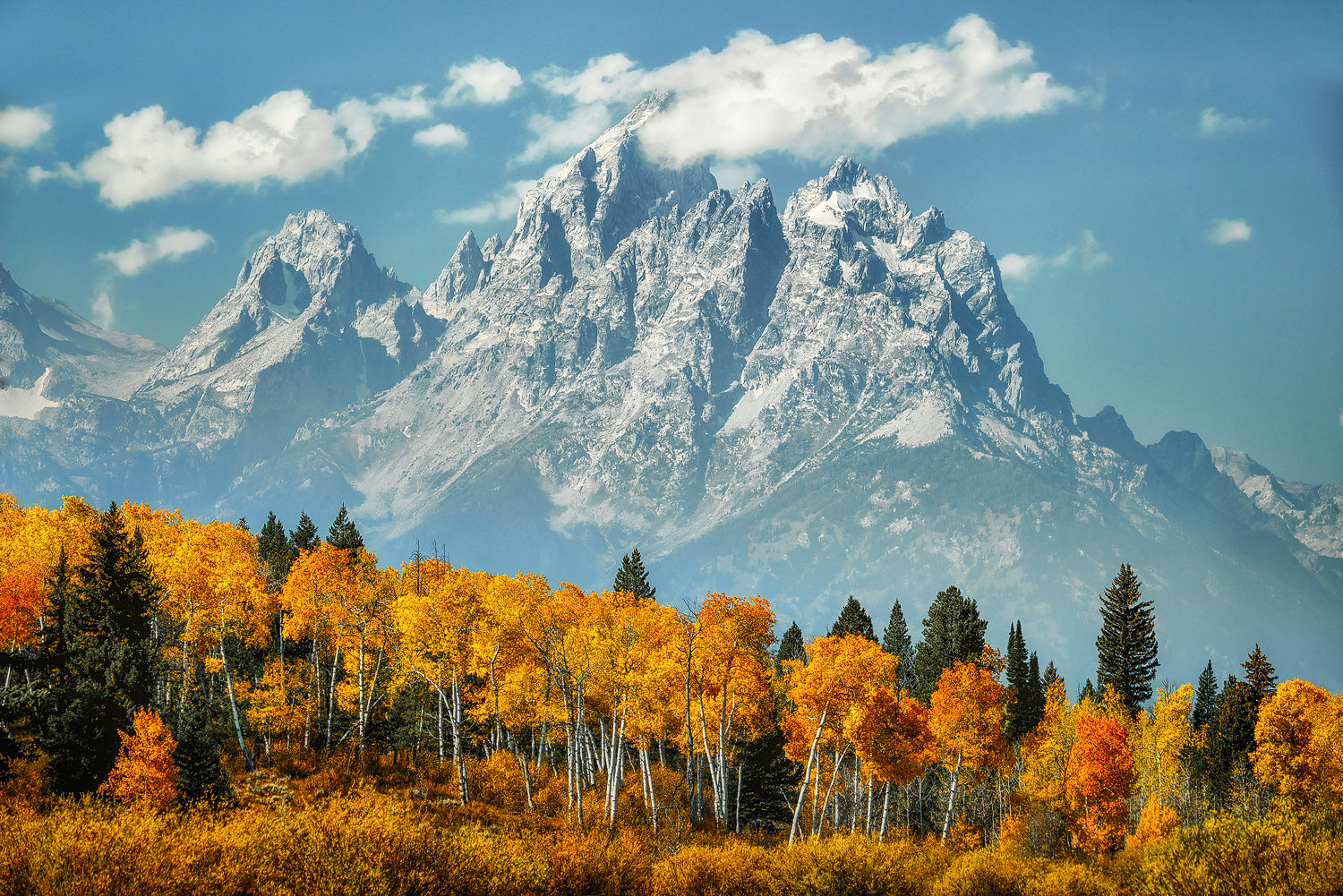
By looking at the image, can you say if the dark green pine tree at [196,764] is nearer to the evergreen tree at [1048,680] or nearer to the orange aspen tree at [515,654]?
the orange aspen tree at [515,654]

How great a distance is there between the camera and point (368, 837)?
866 inches

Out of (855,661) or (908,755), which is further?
(908,755)

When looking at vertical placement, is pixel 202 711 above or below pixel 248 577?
below

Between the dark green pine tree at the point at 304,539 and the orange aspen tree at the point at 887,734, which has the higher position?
the dark green pine tree at the point at 304,539

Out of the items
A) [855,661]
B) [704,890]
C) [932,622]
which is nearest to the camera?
[704,890]

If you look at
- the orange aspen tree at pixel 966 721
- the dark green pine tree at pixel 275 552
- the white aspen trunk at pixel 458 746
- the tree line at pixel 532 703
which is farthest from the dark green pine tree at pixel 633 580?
the white aspen trunk at pixel 458 746

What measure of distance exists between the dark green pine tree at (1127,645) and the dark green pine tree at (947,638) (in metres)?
11.3

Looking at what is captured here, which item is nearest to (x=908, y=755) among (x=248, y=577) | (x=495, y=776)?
(x=495, y=776)

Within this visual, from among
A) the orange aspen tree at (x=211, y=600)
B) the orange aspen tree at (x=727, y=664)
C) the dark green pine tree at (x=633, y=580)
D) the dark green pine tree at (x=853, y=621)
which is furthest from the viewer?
the dark green pine tree at (x=853, y=621)

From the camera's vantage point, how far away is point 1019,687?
9200cm

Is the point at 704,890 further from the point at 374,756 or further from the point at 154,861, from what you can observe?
the point at 374,756

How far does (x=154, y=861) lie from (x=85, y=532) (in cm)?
4968

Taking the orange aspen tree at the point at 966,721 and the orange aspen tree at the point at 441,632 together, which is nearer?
the orange aspen tree at the point at 441,632

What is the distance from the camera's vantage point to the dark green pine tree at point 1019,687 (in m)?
87.5
